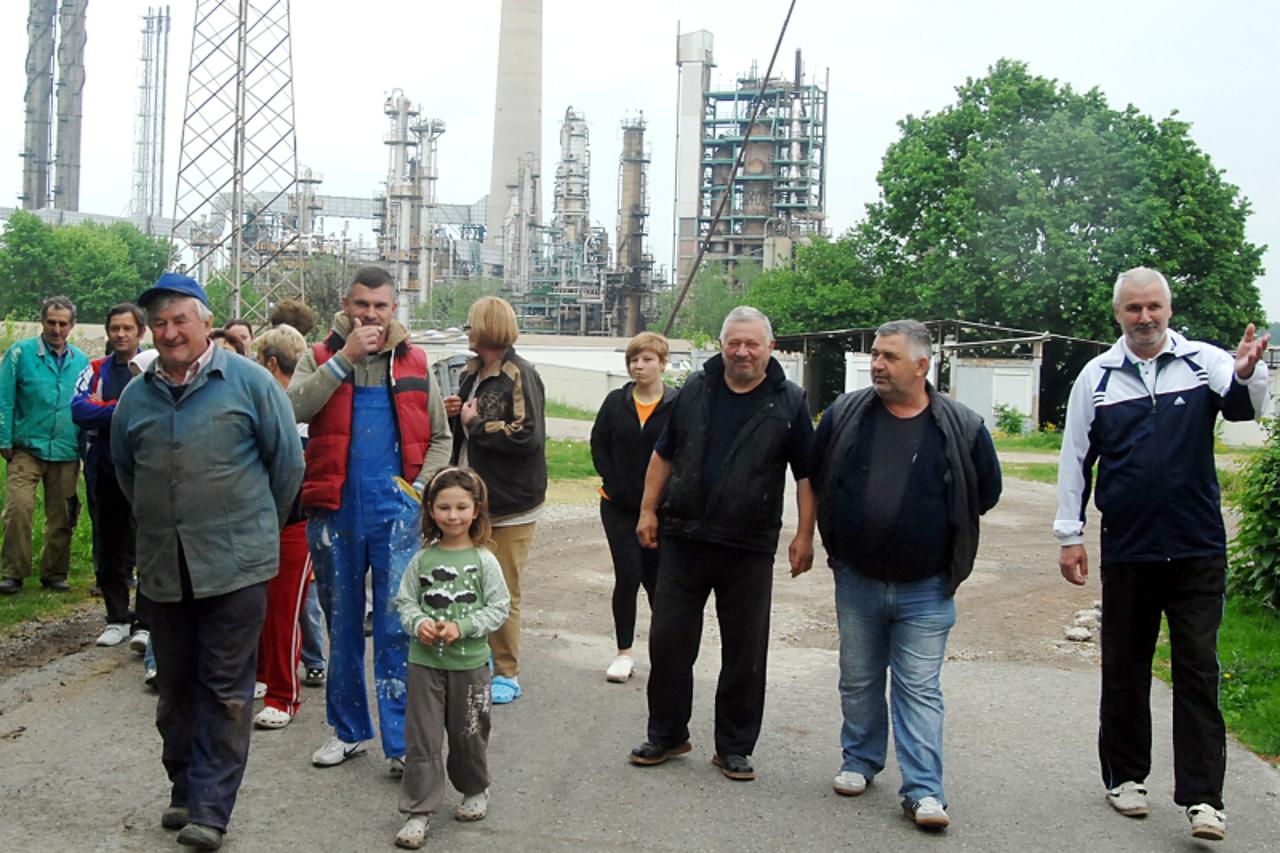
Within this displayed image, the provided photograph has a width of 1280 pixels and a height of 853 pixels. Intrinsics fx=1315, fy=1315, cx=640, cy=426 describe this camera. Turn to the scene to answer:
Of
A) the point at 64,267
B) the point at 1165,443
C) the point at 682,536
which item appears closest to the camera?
the point at 1165,443

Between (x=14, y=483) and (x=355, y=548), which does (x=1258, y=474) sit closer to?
(x=355, y=548)

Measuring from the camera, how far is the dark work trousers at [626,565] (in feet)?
24.3

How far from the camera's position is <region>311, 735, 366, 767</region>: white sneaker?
5.75 m

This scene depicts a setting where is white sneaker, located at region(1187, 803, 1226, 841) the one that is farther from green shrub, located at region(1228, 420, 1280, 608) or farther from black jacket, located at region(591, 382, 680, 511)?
green shrub, located at region(1228, 420, 1280, 608)

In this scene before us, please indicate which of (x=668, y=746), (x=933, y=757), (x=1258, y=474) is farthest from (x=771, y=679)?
(x=1258, y=474)

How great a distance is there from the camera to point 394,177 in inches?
3174

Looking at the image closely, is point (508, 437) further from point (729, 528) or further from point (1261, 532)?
point (1261, 532)

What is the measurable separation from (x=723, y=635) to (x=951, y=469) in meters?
1.34

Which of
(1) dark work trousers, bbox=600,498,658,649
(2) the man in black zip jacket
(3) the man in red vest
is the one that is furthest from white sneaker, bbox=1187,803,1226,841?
(3) the man in red vest

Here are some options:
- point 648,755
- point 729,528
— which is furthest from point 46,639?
point 729,528

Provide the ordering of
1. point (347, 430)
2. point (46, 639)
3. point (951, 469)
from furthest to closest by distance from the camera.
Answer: point (46, 639) → point (347, 430) → point (951, 469)

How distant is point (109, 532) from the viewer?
7.93 metres

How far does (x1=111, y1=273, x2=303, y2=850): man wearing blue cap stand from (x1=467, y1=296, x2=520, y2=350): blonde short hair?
1.87 metres

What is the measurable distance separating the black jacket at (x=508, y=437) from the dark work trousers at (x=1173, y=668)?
9.74 feet
